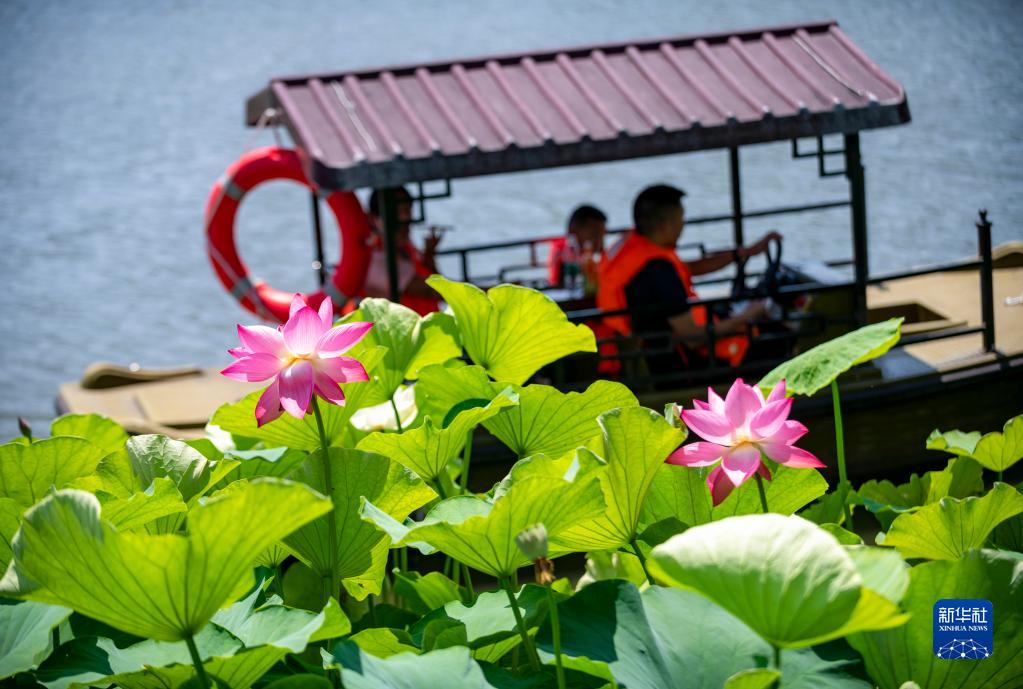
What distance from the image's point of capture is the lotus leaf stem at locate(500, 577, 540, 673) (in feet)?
2.37

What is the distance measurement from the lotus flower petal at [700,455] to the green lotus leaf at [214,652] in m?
0.23

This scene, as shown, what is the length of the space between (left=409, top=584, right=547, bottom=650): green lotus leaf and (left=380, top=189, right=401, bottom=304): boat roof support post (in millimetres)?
2992

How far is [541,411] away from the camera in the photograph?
0.95 metres

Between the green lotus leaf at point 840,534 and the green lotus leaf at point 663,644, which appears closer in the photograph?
the green lotus leaf at point 663,644

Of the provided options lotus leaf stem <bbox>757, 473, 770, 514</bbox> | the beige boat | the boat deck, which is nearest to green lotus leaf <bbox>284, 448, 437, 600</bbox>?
lotus leaf stem <bbox>757, 473, 770, 514</bbox>

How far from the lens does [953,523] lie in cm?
81

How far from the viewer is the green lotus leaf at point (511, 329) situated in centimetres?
104

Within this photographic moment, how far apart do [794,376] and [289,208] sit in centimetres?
1172

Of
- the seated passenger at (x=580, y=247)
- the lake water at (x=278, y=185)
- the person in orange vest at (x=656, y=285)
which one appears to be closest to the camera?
the person in orange vest at (x=656, y=285)

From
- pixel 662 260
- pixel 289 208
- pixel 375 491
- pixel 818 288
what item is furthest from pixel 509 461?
pixel 289 208

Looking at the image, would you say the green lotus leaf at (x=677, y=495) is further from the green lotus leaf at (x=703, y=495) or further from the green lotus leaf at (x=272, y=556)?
the green lotus leaf at (x=272, y=556)

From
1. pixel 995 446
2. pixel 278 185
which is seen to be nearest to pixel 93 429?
pixel 995 446

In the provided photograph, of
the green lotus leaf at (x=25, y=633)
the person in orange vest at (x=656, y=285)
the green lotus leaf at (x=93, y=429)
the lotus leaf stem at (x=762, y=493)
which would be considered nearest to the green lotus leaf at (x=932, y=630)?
the lotus leaf stem at (x=762, y=493)

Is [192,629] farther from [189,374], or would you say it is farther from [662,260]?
[189,374]
